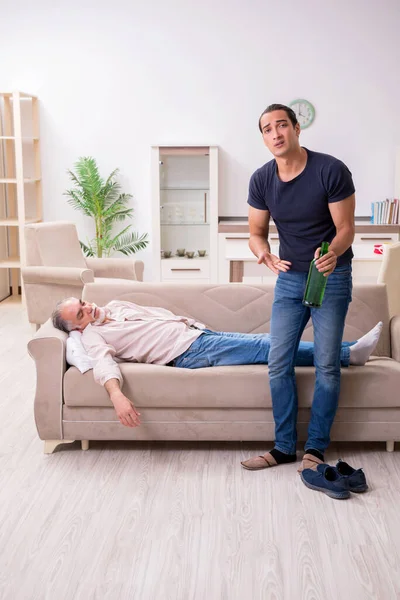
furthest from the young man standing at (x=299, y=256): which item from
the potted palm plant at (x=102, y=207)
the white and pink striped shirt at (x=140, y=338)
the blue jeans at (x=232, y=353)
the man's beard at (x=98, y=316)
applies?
the potted palm plant at (x=102, y=207)

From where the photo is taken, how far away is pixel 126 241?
7.21m

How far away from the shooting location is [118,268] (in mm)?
5934

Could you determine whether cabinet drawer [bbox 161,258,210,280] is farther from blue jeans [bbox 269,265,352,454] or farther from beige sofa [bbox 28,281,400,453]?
blue jeans [bbox 269,265,352,454]

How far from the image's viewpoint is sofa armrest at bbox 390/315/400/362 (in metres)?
3.42

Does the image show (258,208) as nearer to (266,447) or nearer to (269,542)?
(266,447)

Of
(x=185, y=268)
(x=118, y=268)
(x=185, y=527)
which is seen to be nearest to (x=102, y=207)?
(x=185, y=268)

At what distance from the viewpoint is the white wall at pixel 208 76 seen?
22.4 ft

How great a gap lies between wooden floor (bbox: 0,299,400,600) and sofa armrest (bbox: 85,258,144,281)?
258 cm

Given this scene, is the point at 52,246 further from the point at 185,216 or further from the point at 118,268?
the point at 185,216

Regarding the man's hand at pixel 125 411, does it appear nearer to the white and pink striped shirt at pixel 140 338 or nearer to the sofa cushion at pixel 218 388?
the sofa cushion at pixel 218 388

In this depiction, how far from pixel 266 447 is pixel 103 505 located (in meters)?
0.90

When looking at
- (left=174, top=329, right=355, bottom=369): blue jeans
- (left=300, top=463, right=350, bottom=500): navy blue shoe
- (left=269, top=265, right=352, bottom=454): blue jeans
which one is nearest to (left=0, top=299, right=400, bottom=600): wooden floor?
(left=300, top=463, right=350, bottom=500): navy blue shoe

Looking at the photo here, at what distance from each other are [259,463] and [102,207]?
172 inches

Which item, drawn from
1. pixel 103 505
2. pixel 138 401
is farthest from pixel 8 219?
pixel 103 505
